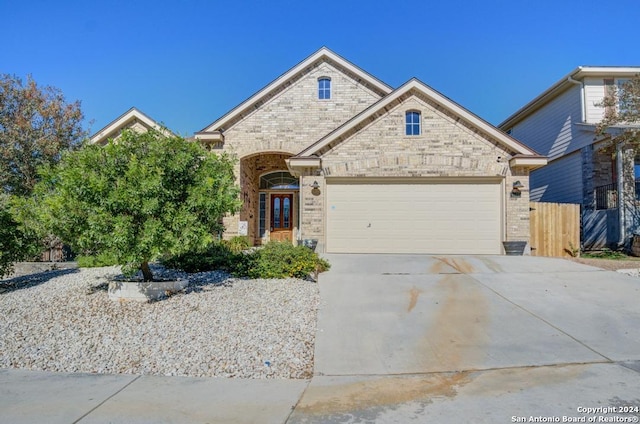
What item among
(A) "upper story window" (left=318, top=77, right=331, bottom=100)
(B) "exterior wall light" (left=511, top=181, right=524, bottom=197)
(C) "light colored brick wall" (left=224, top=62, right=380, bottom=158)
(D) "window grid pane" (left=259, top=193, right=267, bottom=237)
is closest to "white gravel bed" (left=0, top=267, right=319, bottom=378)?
(B) "exterior wall light" (left=511, top=181, right=524, bottom=197)

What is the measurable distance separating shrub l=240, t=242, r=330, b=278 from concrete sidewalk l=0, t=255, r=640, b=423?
52.3 inches

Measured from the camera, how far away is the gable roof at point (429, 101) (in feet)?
40.1

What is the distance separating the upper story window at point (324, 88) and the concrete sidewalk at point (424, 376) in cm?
1043

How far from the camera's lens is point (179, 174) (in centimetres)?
720

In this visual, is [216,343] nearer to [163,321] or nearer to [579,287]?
[163,321]

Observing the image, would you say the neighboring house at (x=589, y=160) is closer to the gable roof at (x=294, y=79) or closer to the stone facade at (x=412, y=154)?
the stone facade at (x=412, y=154)

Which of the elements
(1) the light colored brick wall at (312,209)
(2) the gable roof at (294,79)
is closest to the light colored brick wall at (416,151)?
(1) the light colored brick wall at (312,209)

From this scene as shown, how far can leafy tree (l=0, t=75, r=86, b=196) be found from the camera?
16844 millimetres

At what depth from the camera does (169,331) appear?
18.5 ft

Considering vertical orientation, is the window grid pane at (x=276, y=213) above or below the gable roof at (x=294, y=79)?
below

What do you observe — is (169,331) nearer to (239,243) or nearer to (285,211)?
(239,243)

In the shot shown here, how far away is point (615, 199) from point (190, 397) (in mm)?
17478

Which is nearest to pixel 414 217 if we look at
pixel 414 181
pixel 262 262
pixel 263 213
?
pixel 414 181

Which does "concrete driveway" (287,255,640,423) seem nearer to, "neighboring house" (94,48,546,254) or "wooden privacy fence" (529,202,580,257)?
"neighboring house" (94,48,546,254)
